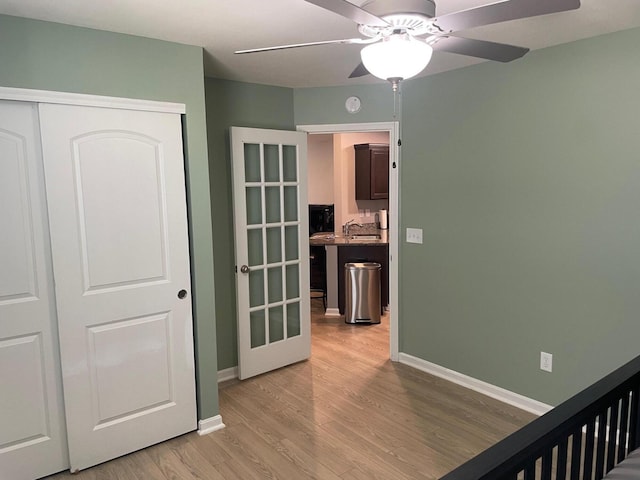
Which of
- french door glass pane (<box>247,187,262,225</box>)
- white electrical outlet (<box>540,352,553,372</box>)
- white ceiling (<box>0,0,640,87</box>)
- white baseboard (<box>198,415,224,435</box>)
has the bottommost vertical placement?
white baseboard (<box>198,415,224,435</box>)

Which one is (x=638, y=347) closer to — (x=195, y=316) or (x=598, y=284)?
(x=598, y=284)

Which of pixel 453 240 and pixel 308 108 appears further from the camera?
pixel 308 108

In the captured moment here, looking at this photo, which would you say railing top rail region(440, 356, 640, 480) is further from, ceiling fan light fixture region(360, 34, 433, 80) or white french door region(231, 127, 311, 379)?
white french door region(231, 127, 311, 379)

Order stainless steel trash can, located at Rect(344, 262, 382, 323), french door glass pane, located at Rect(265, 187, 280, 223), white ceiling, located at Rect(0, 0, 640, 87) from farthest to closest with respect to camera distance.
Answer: stainless steel trash can, located at Rect(344, 262, 382, 323) → french door glass pane, located at Rect(265, 187, 280, 223) → white ceiling, located at Rect(0, 0, 640, 87)

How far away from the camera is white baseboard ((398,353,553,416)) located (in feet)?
10.4

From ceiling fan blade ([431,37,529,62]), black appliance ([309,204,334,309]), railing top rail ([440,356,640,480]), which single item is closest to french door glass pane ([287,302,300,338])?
black appliance ([309,204,334,309])

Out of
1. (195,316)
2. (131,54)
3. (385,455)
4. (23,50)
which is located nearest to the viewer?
(23,50)

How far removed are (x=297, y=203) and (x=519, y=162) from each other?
1747 millimetres

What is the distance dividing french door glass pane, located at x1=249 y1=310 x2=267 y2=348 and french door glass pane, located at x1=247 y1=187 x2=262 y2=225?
0.74 m

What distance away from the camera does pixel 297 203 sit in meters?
3.96

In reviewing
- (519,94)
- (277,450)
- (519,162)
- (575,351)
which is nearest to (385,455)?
(277,450)

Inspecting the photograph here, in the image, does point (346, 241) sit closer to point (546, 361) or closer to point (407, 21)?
point (546, 361)

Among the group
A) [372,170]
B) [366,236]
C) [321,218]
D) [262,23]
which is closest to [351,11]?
[262,23]

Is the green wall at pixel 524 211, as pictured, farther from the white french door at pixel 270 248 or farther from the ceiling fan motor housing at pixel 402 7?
the ceiling fan motor housing at pixel 402 7
